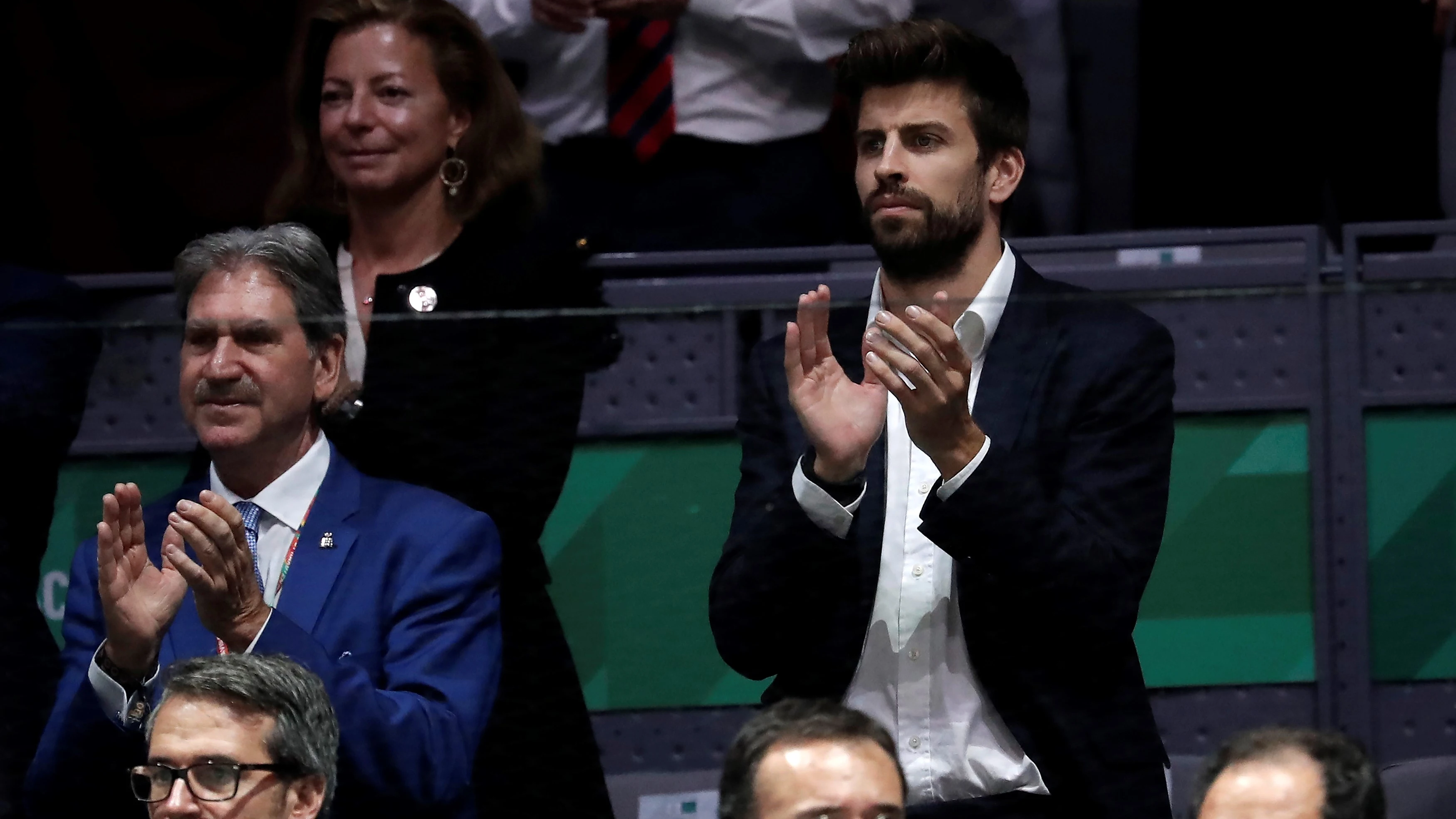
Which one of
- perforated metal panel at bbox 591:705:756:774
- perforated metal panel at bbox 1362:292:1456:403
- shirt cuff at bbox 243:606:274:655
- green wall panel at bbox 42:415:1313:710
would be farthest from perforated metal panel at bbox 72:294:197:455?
perforated metal panel at bbox 1362:292:1456:403

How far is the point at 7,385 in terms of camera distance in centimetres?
169

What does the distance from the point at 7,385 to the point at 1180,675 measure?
1.01m

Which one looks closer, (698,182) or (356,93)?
(356,93)

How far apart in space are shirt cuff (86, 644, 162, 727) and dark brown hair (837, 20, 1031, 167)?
0.82 meters

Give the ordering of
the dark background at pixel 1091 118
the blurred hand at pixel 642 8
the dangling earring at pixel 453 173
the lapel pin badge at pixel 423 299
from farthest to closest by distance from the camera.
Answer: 1. the dark background at pixel 1091 118
2. the blurred hand at pixel 642 8
3. the dangling earring at pixel 453 173
4. the lapel pin badge at pixel 423 299

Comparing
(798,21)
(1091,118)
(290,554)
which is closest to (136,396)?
(290,554)

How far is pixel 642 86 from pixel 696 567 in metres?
0.95

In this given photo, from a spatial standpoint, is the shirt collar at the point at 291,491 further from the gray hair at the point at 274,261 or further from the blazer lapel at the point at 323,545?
the gray hair at the point at 274,261

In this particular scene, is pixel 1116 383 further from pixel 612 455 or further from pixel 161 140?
pixel 161 140

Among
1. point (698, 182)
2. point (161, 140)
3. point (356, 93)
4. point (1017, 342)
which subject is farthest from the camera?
point (161, 140)

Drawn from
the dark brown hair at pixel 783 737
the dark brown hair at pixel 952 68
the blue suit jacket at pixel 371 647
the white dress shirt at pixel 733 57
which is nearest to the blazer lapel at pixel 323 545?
the blue suit jacket at pixel 371 647

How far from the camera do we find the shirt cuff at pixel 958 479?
1.53 metres

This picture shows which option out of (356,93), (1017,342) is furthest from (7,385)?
(1017,342)

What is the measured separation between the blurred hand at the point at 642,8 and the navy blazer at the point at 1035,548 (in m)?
0.84
